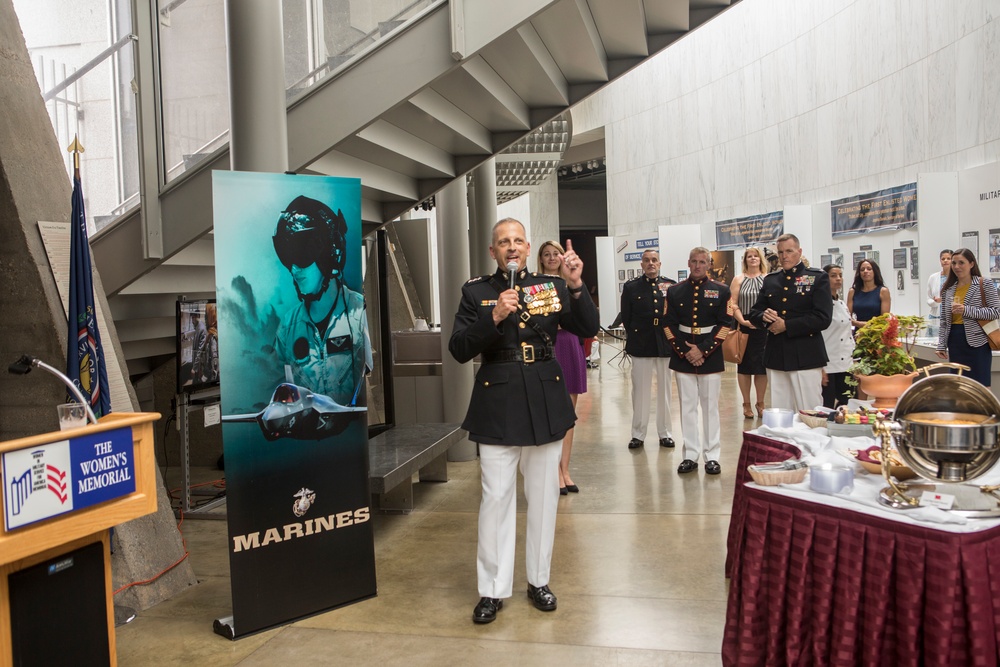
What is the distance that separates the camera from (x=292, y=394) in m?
3.66

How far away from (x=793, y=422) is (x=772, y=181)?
11.1 metres

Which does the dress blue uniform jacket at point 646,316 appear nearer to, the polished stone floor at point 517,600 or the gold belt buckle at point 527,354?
the polished stone floor at point 517,600

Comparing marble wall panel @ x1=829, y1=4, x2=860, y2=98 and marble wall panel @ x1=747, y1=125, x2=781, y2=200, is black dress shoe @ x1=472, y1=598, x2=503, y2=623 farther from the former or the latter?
marble wall panel @ x1=747, y1=125, x2=781, y2=200

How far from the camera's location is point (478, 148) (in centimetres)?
645

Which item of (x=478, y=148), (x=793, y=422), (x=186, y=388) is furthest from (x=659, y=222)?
(x=793, y=422)

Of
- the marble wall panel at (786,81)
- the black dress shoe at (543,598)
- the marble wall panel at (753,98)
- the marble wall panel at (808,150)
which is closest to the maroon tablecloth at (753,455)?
the black dress shoe at (543,598)

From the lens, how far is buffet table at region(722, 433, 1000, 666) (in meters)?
2.07

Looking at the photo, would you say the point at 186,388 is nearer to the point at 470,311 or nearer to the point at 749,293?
the point at 470,311

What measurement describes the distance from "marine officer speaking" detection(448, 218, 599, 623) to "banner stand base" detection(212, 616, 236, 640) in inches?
40.2

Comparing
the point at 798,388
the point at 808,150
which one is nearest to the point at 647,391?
the point at 798,388

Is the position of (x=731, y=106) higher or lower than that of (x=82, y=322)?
higher

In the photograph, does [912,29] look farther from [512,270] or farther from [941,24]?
[512,270]

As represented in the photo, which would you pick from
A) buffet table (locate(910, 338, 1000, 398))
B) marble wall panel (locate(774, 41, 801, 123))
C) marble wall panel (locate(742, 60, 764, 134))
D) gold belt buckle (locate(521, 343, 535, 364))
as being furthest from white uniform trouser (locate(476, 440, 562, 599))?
marble wall panel (locate(742, 60, 764, 134))

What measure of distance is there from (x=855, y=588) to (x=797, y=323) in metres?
3.48
